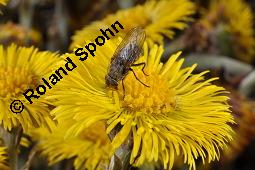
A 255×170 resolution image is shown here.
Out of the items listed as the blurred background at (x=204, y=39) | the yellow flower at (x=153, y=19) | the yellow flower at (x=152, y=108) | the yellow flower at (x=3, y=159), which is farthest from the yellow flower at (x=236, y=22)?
the yellow flower at (x=3, y=159)

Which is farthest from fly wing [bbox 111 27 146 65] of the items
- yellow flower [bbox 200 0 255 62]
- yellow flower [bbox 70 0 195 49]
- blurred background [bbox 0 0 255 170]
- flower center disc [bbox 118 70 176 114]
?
yellow flower [bbox 200 0 255 62]

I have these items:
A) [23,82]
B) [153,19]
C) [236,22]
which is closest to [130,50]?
[23,82]

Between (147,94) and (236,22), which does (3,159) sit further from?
(236,22)

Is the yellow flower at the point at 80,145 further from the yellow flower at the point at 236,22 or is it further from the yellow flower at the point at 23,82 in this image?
the yellow flower at the point at 236,22

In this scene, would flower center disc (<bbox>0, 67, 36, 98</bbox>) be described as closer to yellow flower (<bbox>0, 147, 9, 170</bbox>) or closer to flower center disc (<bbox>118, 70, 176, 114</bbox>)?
yellow flower (<bbox>0, 147, 9, 170</bbox>)

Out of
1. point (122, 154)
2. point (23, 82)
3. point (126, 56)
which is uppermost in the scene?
point (23, 82)

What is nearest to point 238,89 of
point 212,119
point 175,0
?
point 175,0
